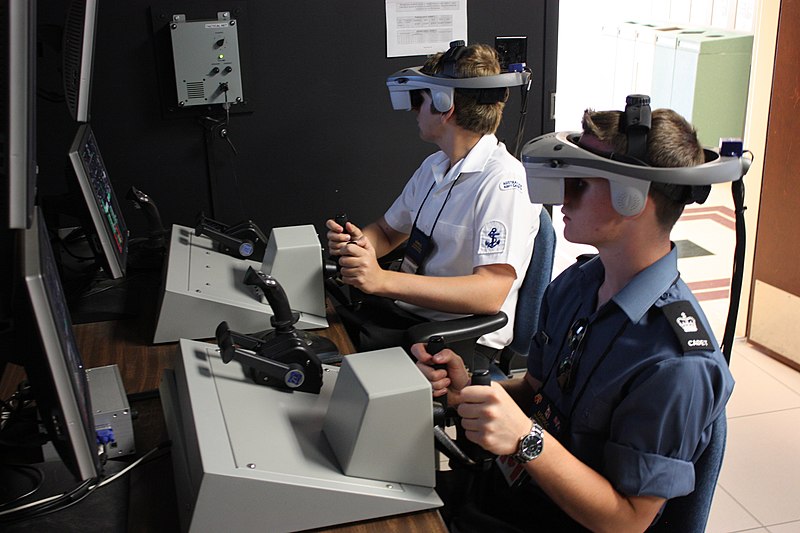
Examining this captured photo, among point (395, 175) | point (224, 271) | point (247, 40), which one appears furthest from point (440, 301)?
point (247, 40)

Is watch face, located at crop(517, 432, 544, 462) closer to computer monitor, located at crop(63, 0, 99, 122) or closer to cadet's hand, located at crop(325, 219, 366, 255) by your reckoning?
cadet's hand, located at crop(325, 219, 366, 255)

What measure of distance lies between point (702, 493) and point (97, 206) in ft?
4.88

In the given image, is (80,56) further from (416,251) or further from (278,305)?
(416,251)

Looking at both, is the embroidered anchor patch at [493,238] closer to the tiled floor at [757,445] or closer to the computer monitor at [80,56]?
the computer monitor at [80,56]

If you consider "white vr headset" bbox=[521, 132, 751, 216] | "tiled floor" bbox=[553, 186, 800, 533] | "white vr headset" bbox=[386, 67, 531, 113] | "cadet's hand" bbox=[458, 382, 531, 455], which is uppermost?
"white vr headset" bbox=[386, 67, 531, 113]

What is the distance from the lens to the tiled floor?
269cm

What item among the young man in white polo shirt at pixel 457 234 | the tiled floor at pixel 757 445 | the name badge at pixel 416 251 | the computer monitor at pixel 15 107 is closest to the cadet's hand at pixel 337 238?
the young man in white polo shirt at pixel 457 234

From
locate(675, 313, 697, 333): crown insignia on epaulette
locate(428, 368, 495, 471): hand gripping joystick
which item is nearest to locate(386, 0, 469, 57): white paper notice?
locate(428, 368, 495, 471): hand gripping joystick

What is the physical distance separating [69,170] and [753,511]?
240 cm

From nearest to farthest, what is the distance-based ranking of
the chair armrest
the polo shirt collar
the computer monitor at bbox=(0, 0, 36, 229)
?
the computer monitor at bbox=(0, 0, 36, 229) → the chair armrest → the polo shirt collar

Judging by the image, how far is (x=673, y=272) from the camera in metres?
1.46

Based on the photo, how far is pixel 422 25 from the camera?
10.2ft

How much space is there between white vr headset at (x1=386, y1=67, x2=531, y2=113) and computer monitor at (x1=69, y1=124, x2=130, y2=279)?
0.90 metres

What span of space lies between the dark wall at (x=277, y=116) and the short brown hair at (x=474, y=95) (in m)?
0.78
